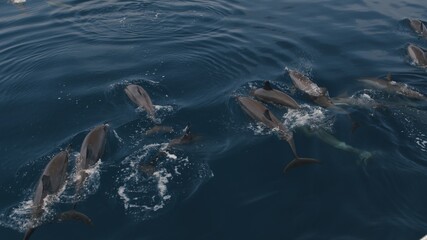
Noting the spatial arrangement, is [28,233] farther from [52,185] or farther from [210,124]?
[210,124]

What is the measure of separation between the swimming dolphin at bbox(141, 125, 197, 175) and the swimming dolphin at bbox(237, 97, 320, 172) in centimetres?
254

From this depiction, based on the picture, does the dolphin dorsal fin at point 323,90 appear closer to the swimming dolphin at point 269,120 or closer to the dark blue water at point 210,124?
the dark blue water at point 210,124

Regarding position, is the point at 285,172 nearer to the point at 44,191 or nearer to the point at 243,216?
the point at 243,216

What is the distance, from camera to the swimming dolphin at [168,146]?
14.1 metres

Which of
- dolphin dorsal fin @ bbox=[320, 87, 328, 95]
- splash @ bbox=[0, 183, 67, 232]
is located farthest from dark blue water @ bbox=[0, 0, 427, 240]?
dolphin dorsal fin @ bbox=[320, 87, 328, 95]

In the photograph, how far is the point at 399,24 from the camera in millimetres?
26641

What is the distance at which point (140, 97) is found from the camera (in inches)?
681

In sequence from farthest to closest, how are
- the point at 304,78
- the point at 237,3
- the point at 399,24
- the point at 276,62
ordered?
the point at 237,3 → the point at 399,24 → the point at 276,62 → the point at 304,78

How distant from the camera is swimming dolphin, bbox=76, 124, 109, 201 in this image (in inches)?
543

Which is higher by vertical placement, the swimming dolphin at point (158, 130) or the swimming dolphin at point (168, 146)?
the swimming dolphin at point (158, 130)

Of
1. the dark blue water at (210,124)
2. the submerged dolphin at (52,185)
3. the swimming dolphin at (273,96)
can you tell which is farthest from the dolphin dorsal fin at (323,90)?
the submerged dolphin at (52,185)

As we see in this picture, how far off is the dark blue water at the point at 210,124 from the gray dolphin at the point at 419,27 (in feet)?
1.25

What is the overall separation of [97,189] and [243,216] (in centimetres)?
444

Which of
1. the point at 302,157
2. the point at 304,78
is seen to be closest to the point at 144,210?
the point at 302,157
